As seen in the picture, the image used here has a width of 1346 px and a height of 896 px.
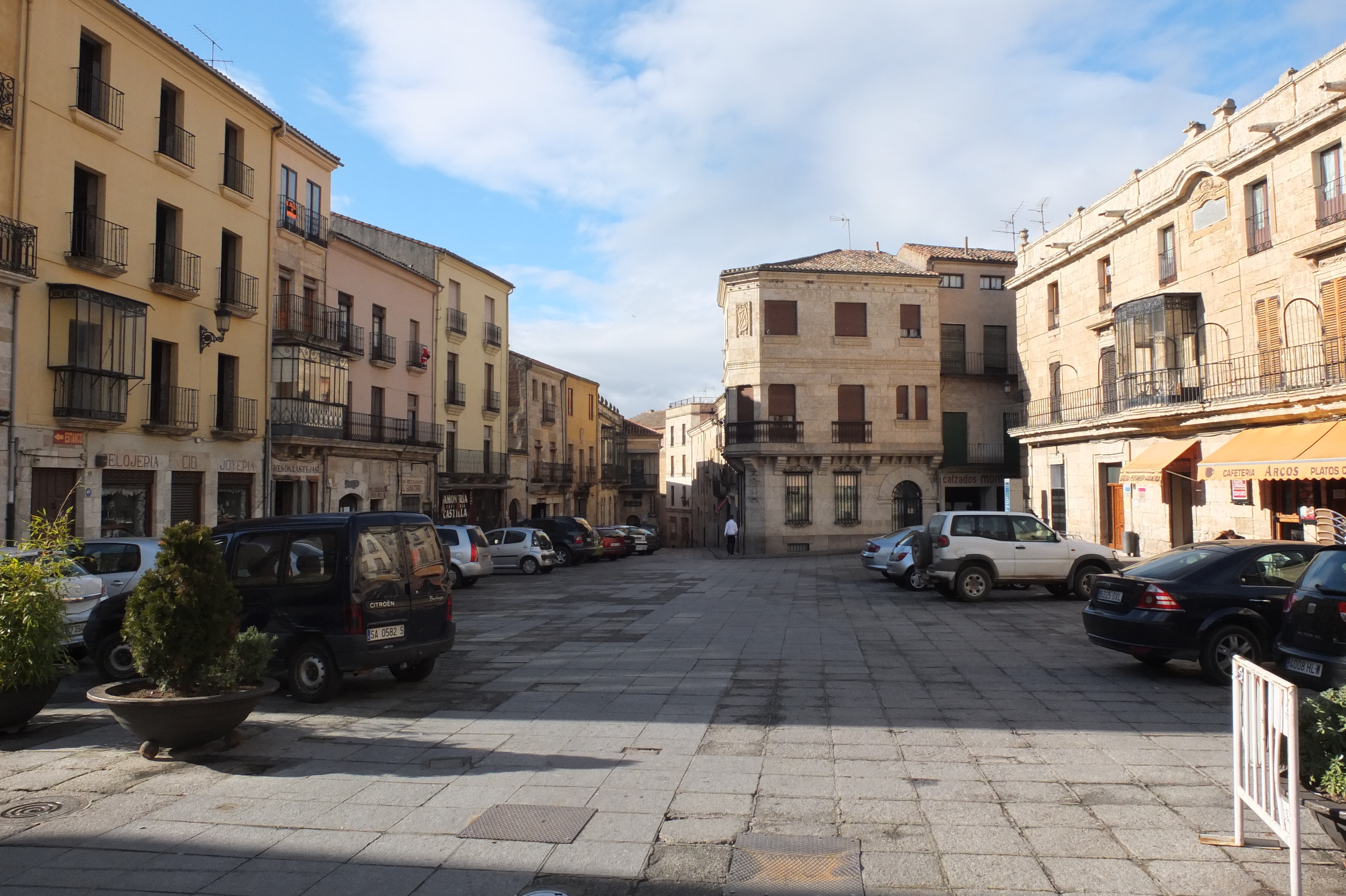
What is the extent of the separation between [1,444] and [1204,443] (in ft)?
87.6

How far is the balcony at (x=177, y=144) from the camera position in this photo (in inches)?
883

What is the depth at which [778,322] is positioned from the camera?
38812 millimetres

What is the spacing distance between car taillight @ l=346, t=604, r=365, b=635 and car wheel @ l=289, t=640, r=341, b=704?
1.02 feet

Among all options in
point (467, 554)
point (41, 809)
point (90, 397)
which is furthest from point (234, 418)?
point (41, 809)

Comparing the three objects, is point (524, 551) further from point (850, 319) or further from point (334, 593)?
point (334, 593)

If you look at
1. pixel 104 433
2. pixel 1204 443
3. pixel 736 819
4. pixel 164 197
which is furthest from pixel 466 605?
pixel 1204 443

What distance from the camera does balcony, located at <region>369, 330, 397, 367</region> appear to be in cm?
3256

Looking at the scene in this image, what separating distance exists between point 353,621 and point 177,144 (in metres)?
19.2

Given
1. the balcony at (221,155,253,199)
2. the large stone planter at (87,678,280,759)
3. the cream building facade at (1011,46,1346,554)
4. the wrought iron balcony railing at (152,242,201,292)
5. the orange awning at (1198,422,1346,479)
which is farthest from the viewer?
the balcony at (221,155,253,199)

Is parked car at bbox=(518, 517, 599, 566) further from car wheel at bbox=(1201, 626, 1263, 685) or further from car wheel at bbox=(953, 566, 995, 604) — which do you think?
car wheel at bbox=(1201, 626, 1263, 685)

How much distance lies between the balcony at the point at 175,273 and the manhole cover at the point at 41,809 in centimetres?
1860

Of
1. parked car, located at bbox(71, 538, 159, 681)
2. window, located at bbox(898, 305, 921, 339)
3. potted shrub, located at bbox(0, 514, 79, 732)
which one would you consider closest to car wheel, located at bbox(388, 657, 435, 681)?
parked car, located at bbox(71, 538, 159, 681)

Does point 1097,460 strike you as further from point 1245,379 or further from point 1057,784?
point 1057,784

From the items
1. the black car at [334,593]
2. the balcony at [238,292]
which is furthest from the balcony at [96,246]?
the black car at [334,593]
